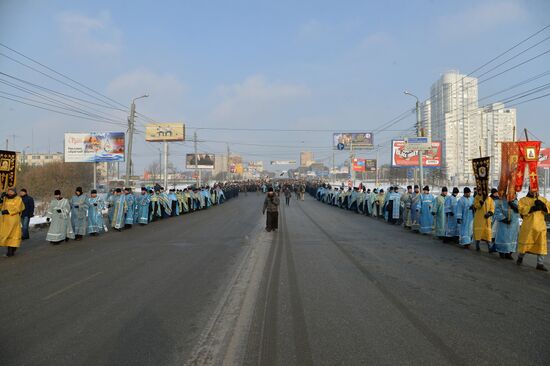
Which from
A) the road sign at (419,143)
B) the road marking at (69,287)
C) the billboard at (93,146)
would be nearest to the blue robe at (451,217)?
the road marking at (69,287)

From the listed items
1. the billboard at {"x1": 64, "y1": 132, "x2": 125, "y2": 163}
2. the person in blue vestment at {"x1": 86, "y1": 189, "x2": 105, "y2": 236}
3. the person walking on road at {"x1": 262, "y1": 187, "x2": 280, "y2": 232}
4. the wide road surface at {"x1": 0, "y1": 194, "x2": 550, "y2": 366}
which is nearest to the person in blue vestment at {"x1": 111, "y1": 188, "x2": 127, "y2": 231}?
the person in blue vestment at {"x1": 86, "y1": 189, "x2": 105, "y2": 236}

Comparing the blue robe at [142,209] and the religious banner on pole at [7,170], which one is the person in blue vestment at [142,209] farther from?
the religious banner on pole at [7,170]

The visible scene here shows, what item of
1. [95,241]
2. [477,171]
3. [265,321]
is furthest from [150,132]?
[265,321]

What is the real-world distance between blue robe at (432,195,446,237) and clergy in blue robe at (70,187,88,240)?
11.4 meters

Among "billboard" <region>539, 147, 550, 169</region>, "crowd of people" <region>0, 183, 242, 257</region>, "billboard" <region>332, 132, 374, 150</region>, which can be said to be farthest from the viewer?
"billboard" <region>332, 132, 374, 150</region>

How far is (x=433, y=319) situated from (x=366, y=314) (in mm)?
828

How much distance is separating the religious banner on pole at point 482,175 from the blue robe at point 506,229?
108cm

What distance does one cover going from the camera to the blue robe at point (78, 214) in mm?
13672

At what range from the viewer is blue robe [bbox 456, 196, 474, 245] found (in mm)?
11898

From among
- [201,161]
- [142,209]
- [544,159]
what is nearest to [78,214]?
[142,209]

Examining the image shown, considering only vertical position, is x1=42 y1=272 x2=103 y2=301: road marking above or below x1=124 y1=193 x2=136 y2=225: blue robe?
below

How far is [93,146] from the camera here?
39469 mm

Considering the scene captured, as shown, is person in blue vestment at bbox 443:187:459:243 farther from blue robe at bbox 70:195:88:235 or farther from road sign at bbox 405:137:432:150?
road sign at bbox 405:137:432:150

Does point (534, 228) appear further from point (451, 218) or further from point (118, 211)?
point (118, 211)
